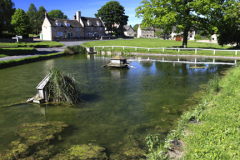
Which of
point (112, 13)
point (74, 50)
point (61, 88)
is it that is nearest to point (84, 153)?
point (61, 88)

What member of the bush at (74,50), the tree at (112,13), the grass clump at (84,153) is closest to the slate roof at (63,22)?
the tree at (112,13)

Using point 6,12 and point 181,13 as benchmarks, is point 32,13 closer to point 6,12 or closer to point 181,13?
point 6,12

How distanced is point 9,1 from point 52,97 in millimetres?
75407

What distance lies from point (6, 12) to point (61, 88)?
7143 centimetres

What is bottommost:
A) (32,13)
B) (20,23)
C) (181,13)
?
(181,13)

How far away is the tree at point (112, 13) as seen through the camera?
9062cm

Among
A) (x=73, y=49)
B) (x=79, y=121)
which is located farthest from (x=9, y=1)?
(x=79, y=121)

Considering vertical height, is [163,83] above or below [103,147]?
above

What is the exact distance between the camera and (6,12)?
67.2m

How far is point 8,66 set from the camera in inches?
845

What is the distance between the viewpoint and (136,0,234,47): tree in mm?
31705

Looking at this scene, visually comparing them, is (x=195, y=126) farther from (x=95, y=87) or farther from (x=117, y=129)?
(x=95, y=87)

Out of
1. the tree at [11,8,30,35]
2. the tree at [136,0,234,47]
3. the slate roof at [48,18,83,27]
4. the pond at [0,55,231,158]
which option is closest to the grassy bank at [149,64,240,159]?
the pond at [0,55,231,158]

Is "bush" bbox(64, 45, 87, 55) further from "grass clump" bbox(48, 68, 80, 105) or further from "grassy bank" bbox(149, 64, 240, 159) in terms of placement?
"grassy bank" bbox(149, 64, 240, 159)
